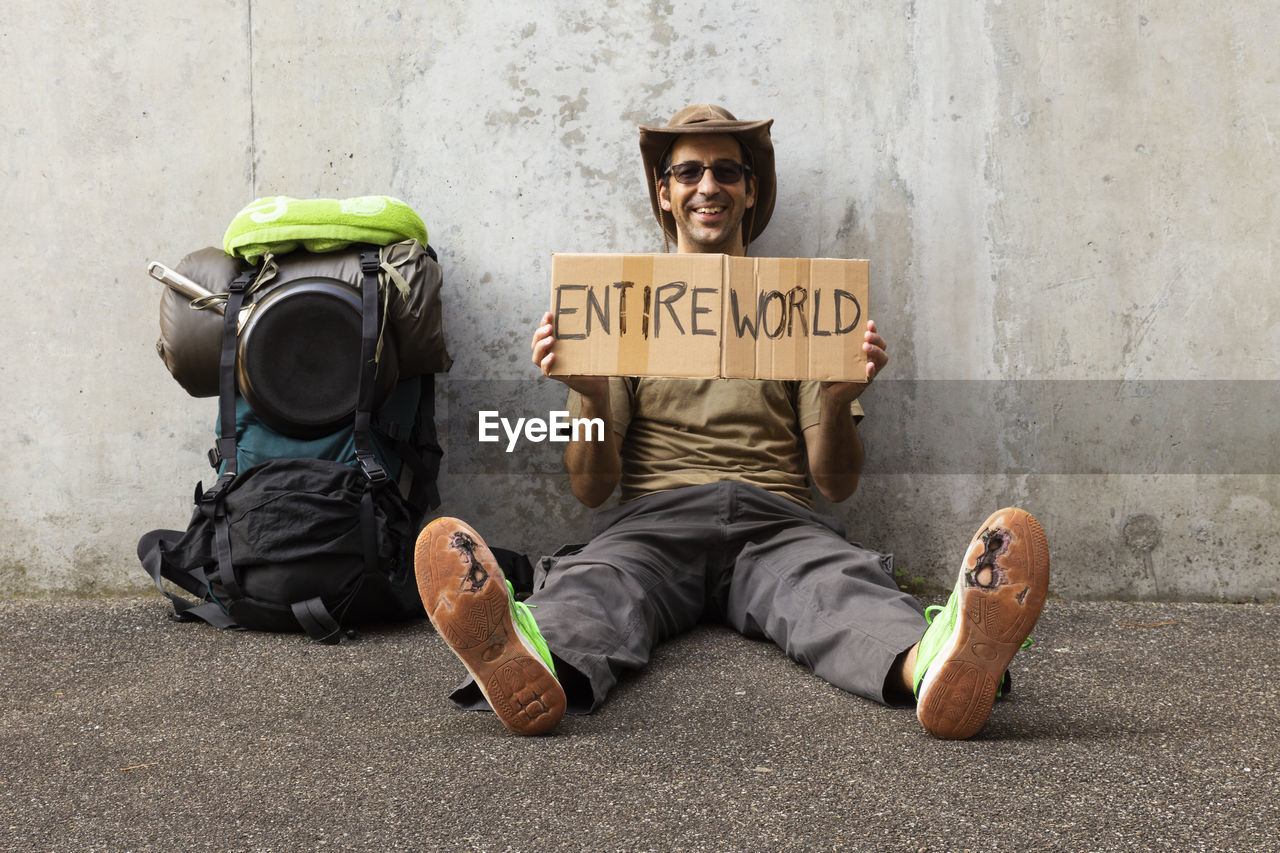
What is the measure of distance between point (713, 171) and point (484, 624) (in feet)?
4.39

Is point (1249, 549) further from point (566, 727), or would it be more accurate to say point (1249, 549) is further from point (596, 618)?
point (566, 727)

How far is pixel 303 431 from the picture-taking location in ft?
7.44

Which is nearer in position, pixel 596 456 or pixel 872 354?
pixel 872 354

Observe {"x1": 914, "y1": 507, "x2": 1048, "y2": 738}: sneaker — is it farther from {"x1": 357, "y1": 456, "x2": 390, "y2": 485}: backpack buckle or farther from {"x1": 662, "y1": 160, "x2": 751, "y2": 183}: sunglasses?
{"x1": 357, "y1": 456, "x2": 390, "y2": 485}: backpack buckle

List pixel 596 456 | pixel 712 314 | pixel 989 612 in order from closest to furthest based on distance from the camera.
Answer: pixel 989 612
pixel 712 314
pixel 596 456

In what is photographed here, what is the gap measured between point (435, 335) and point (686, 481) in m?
0.73

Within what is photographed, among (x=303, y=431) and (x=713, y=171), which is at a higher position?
(x=713, y=171)

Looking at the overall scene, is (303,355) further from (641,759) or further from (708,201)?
(641,759)

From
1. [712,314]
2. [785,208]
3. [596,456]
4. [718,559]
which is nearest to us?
[712,314]

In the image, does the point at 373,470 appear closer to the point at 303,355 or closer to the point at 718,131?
the point at 303,355

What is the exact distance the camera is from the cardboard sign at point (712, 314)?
1832 millimetres

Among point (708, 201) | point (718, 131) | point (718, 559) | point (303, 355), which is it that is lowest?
point (718, 559)

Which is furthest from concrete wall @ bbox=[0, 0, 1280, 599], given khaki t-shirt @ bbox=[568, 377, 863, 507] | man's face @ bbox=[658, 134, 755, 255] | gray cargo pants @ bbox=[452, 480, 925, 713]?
gray cargo pants @ bbox=[452, 480, 925, 713]

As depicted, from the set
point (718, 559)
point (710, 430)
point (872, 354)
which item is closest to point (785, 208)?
point (710, 430)
